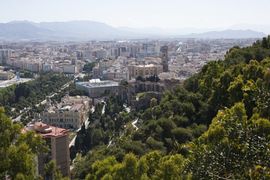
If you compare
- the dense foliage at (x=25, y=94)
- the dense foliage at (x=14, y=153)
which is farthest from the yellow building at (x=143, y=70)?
the dense foliage at (x=14, y=153)

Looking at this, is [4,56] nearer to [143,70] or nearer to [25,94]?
[143,70]

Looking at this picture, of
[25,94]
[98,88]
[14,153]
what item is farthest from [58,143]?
[98,88]

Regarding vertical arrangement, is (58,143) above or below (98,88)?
above

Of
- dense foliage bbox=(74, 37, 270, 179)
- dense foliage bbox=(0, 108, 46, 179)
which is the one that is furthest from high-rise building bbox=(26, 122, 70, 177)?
dense foliage bbox=(0, 108, 46, 179)

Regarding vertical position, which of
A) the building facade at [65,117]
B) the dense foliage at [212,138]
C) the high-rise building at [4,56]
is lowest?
the building facade at [65,117]

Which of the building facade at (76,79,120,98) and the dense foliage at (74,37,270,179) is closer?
the dense foliage at (74,37,270,179)

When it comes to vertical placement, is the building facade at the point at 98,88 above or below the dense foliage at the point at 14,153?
below

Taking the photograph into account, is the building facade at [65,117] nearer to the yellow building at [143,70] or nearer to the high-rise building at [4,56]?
the yellow building at [143,70]

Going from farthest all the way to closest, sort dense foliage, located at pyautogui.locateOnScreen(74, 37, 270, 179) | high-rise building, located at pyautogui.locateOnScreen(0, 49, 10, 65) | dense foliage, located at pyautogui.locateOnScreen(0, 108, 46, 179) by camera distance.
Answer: high-rise building, located at pyautogui.locateOnScreen(0, 49, 10, 65) < dense foliage, located at pyautogui.locateOnScreen(0, 108, 46, 179) < dense foliage, located at pyautogui.locateOnScreen(74, 37, 270, 179)

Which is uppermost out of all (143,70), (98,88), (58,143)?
(58,143)

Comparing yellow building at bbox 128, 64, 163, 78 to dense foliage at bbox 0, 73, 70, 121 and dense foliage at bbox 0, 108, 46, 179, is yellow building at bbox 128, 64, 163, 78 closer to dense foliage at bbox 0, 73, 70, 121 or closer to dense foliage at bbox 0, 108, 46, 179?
dense foliage at bbox 0, 73, 70, 121

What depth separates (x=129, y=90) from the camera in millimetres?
29219

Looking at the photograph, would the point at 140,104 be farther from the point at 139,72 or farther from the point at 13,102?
the point at 139,72

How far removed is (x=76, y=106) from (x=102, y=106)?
57.1 inches
